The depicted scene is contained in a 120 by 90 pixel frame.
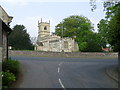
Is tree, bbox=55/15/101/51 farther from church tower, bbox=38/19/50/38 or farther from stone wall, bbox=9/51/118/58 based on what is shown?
stone wall, bbox=9/51/118/58

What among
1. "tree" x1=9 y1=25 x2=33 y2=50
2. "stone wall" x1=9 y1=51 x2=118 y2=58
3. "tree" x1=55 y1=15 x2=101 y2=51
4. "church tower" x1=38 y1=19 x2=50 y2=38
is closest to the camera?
"stone wall" x1=9 y1=51 x2=118 y2=58

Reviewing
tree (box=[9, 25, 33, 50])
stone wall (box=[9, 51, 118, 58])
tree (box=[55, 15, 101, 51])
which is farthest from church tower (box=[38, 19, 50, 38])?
stone wall (box=[9, 51, 118, 58])

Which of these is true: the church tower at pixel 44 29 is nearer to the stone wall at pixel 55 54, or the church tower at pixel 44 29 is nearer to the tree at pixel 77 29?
the tree at pixel 77 29

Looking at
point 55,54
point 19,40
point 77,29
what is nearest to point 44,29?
point 77,29

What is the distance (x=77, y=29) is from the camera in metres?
78.4

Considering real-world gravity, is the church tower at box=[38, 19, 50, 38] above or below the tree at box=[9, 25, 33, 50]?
above

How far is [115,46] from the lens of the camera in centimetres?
2178

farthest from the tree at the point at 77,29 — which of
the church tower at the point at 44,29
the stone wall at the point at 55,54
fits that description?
the stone wall at the point at 55,54

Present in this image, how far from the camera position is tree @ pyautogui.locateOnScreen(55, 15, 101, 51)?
2837 inches

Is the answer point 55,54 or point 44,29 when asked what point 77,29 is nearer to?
point 55,54

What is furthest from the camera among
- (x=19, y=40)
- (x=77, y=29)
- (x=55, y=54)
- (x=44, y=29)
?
(x=44, y=29)

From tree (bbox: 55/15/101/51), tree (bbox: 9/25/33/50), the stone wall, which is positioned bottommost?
the stone wall

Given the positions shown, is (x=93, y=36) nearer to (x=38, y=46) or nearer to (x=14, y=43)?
(x=38, y=46)

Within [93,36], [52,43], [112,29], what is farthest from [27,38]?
[112,29]
